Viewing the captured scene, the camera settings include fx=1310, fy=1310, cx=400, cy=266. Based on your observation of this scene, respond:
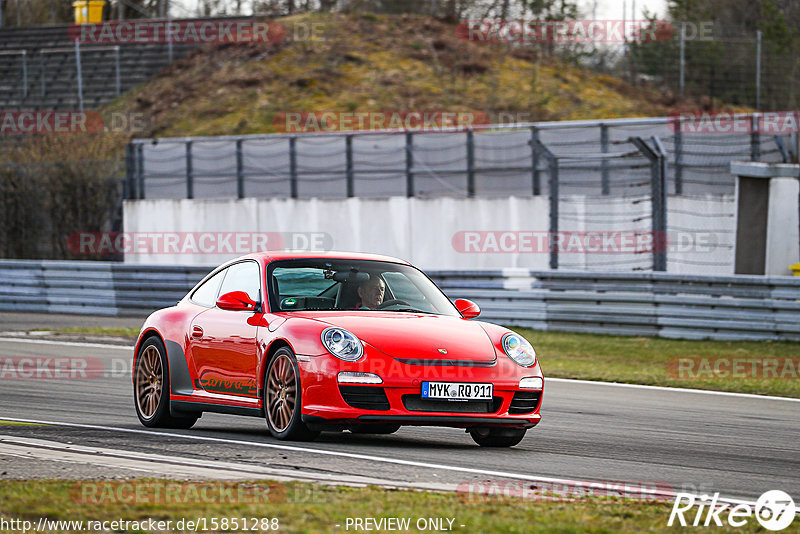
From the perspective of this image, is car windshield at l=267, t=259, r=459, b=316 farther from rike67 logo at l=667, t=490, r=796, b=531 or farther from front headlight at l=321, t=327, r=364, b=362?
rike67 logo at l=667, t=490, r=796, b=531

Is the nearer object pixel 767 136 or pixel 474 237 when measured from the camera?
pixel 767 136

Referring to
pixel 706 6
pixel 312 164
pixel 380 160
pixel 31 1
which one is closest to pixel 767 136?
pixel 380 160

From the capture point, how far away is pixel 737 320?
1728 cm

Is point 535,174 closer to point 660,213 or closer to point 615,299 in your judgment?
point 660,213

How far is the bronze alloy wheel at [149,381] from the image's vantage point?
31.2 ft

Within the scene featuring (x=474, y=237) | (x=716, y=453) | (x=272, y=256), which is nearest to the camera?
(x=716, y=453)

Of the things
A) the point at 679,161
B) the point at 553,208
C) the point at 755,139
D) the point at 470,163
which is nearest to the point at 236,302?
the point at 553,208

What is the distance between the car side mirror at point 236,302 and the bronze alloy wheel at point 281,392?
22.2 inches

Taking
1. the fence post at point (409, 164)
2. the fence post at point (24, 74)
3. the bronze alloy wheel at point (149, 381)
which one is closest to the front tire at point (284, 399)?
the bronze alloy wheel at point (149, 381)

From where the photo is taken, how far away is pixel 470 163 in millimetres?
25531

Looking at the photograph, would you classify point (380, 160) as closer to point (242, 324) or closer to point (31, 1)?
point (242, 324)

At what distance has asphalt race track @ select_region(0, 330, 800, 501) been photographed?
698 cm

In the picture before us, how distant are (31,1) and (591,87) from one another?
97.5ft

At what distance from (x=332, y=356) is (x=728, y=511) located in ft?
9.34
